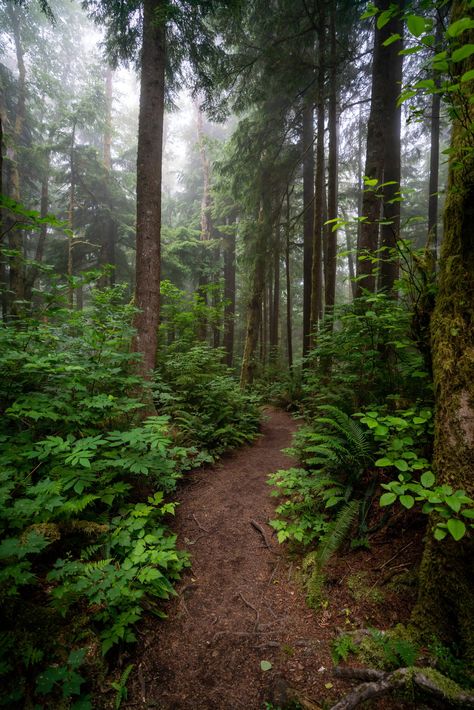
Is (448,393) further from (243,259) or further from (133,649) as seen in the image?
(243,259)

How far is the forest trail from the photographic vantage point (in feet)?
6.97

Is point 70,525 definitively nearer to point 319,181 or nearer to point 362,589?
point 362,589

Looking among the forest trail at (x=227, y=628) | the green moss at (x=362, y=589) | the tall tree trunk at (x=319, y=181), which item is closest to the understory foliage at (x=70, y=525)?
the forest trail at (x=227, y=628)

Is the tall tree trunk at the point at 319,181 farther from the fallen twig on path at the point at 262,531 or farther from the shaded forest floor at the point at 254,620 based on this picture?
the shaded forest floor at the point at 254,620

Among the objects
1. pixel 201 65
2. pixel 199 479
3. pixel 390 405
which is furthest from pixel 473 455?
pixel 201 65

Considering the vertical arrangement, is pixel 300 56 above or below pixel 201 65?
above

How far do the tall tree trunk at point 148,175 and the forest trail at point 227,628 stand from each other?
3427 millimetres

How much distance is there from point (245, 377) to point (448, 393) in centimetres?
847

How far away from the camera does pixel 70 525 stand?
274 centimetres

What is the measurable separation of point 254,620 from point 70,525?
1.89 m

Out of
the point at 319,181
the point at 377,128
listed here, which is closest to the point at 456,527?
the point at 377,128

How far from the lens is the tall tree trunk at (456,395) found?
80.7 inches

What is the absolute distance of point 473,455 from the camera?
82.0 inches

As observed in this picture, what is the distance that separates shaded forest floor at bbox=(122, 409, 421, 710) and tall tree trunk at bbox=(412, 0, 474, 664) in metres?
0.40
